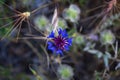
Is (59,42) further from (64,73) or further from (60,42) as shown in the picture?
(64,73)

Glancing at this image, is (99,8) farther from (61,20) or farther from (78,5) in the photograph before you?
(61,20)

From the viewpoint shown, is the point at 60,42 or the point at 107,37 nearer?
the point at 60,42

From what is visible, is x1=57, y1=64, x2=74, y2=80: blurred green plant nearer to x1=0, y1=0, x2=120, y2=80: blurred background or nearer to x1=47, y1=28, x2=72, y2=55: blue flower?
x1=0, y1=0, x2=120, y2=80: blurred background

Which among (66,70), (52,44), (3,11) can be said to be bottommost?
(66,70)

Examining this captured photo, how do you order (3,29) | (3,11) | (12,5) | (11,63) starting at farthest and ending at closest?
1. (11,63)
2. (12,5)
3. (3,11)
4. (3,29)

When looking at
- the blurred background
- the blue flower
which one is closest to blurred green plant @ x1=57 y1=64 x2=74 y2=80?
the blurred background

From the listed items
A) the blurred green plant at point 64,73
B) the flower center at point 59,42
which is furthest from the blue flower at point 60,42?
the blurred green plant at point 64,73

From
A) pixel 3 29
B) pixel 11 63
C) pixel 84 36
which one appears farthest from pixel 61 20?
pixel 11 63

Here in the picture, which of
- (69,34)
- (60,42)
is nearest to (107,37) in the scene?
(69,34)

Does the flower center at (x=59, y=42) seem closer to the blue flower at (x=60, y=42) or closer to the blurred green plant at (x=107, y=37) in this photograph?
the blue flower at (x=60, y=42)
